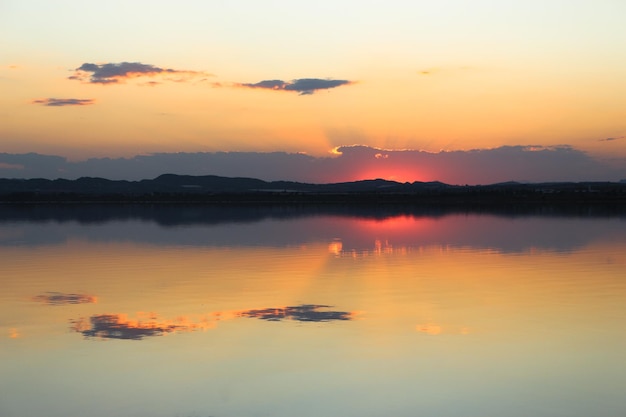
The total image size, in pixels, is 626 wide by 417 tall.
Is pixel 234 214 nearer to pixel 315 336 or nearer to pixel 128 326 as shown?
pixel 128 326

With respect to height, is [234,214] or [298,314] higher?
[234,214]

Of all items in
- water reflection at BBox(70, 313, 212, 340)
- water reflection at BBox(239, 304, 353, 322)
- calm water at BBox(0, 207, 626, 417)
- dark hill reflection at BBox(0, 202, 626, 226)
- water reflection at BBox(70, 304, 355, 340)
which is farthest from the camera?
dark hill reflection at BBox(0, 202, 626, 226)

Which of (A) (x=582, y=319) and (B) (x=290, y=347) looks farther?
(A) (x=582, y=319)

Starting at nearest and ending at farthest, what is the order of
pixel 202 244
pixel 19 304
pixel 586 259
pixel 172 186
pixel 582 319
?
pixel 582 319 < pixel 19 304 < pixel 586 259 < pixel 202 244 < pixel 172 186

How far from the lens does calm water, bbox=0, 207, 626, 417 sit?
7.57m

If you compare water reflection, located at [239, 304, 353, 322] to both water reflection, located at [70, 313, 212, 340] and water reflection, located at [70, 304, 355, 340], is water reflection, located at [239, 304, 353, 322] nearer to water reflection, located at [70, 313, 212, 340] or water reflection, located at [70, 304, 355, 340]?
water reflection, located at [70, 304, 355, 340]

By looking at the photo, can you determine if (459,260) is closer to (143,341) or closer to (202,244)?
(202,244)

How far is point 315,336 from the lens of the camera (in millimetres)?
10180

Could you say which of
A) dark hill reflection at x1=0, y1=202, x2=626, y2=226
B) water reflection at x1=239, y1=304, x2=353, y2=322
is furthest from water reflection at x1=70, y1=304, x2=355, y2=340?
dark hill reflection at x1=0, y1=202, x2=626, y2=226

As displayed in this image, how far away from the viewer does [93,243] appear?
84.1 ft

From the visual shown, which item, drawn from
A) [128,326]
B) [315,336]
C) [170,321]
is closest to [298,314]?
[315,336]

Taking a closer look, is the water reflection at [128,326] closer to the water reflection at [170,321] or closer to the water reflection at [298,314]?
the water reflection at [170,321]

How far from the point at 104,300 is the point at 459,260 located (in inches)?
366

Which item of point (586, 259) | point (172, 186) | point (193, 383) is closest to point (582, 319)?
point (193, 383)
